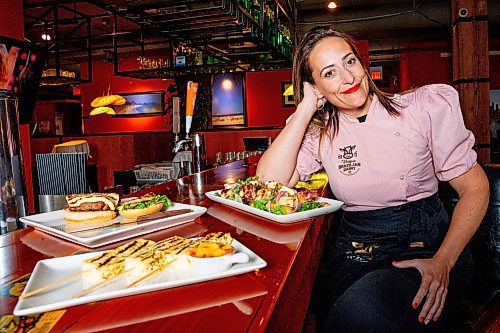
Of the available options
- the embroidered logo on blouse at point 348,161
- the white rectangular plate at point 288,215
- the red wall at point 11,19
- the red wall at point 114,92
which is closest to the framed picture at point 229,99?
the red wall at point 114,92

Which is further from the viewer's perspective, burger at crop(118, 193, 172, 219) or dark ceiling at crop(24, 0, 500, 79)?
dark ceiling at crop(24, 0, 500, 79)

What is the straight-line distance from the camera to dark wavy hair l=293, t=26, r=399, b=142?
6.04 ft

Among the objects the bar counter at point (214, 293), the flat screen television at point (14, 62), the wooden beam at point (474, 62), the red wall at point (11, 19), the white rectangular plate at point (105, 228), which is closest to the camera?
the bar counter at point (214, 293)

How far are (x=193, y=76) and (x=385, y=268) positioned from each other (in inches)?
233

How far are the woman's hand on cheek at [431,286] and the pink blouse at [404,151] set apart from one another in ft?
1.20

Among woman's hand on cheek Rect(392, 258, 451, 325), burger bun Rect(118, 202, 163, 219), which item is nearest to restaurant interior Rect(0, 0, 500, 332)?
woman's hand on cheek Rect(392, 258, 451, 325)

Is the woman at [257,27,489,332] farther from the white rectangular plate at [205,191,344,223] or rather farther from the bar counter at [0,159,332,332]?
the bar counter at [0,159,332,332]

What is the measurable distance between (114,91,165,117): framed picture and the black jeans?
1110cm

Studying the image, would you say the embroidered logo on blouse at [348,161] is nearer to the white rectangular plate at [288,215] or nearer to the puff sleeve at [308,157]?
the puff sleeve at [308,157]

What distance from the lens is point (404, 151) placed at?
172 centimetres

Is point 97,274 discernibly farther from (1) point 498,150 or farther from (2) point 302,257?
(1) point 498,150

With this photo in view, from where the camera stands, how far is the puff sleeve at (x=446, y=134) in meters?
1.66

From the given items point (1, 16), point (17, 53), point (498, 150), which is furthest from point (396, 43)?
point (17, 53)

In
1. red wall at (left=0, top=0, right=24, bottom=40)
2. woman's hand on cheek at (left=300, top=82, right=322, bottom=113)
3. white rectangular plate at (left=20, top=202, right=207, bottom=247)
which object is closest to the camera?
white rectangular plate at (left=20, top=202, right=207, bottom=247)
